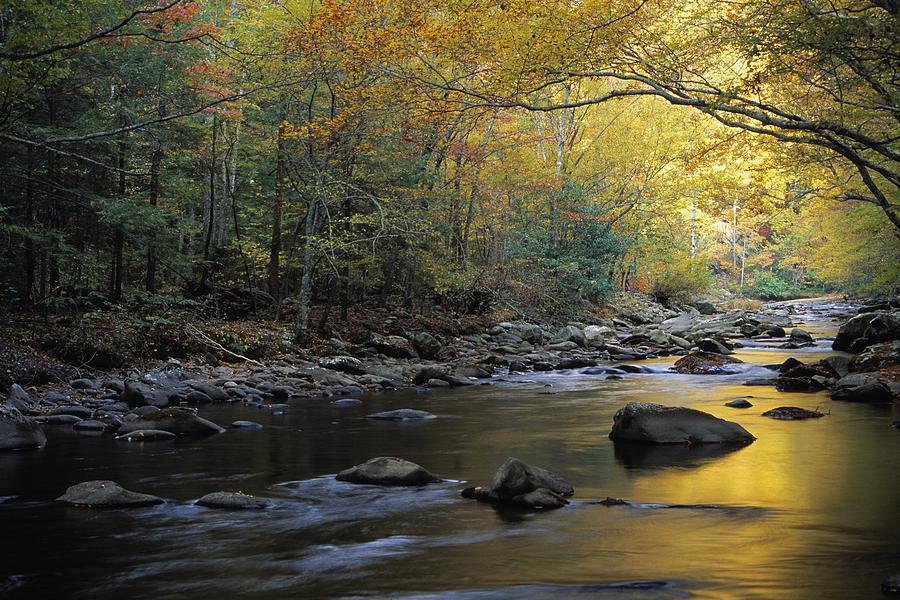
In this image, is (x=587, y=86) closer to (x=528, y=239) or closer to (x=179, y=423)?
(x=528, y=239)

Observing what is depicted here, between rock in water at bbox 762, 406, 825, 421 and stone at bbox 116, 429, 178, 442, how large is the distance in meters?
7.20

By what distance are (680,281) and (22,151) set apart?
31.5 metres

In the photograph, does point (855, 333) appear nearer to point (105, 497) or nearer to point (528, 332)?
point (528, 332)

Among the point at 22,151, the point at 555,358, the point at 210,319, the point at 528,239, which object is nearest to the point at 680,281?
the point at 528,239

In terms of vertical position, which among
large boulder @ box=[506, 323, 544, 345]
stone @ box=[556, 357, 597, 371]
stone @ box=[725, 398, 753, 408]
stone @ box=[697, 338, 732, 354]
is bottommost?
stone @ box=[725, 398, 753, 408]

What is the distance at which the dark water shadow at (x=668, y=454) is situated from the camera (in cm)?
642

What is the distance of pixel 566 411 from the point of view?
32.8 ft

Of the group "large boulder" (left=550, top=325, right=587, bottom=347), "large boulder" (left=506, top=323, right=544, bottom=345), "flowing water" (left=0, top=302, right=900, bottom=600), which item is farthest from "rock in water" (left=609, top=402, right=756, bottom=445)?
"large boulder" (left=506, top=323, right=544, bottom=345)

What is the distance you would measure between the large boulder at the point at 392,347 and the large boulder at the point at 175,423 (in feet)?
26.7

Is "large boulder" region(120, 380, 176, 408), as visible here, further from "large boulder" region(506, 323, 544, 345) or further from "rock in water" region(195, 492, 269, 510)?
"large boulder" region(506, 323, 544, 345)

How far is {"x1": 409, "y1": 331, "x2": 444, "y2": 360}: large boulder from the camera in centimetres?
1678

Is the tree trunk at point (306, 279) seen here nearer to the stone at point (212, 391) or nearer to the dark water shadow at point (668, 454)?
the stone at point (212, 391)

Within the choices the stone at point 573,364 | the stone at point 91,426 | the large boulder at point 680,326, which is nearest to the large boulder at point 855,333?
the large boulder at point 680,326

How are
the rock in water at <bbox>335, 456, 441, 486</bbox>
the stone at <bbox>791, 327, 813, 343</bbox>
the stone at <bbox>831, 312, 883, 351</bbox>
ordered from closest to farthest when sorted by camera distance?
the rock in water at <bbox>335, 456, 441, 486</bbox>
the stone at <bbox>831, 312, 883, 351</bbox>
the stone at <bbox>791, 327, 813, 343</bbox>
